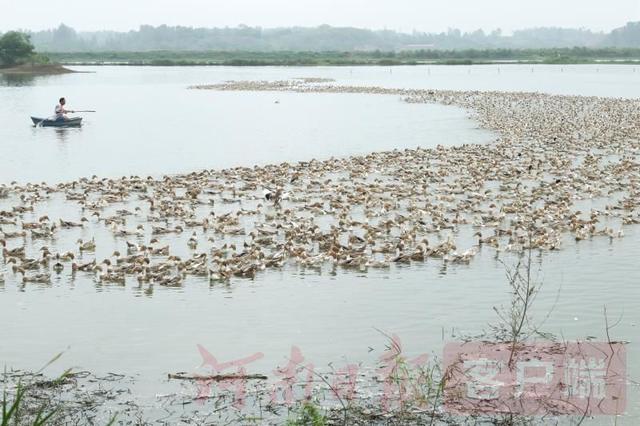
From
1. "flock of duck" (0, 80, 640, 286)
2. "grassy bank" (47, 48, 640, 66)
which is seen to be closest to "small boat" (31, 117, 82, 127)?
"flock of duck" (0, 80, 640, 286)

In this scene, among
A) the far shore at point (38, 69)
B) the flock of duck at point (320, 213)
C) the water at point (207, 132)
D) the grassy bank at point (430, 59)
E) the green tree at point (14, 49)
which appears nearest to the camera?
the flock of duck at point (320, 213)

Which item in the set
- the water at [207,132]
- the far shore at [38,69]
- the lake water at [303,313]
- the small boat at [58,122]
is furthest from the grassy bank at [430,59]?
the lake water at [303,313]

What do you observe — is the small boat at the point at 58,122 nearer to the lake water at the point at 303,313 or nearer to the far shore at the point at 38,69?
the lake water at the point at 303,313

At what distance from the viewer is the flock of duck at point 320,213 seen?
56.6ft

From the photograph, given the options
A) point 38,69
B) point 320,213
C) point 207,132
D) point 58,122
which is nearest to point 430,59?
point 38,69

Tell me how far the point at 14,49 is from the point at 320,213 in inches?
4792

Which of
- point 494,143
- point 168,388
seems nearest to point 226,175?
point 494,143

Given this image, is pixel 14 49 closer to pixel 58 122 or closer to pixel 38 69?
pixel 38 69

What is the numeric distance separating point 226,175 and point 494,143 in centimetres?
1353

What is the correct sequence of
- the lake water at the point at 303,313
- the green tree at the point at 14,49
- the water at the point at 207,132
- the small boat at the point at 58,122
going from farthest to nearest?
the green tree at the point at 14,49
the small boat at the point at 58,122
the water at the point at 207,132
the lake water at the point at 303,313

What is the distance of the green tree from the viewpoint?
130500 millimetres

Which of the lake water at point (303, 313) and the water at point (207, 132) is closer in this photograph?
the lake water at point (303, 313)

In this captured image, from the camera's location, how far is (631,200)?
74.5 ft

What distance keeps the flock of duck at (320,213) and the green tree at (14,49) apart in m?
111
